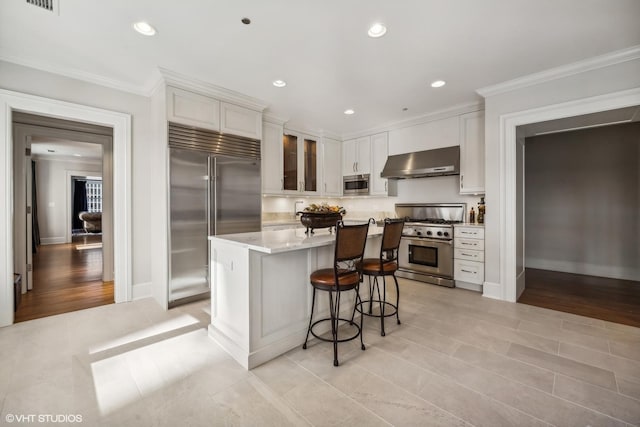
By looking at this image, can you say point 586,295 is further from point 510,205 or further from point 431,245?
point 431,245

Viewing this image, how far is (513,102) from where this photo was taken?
133 inches

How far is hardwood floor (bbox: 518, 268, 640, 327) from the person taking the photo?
304 cm

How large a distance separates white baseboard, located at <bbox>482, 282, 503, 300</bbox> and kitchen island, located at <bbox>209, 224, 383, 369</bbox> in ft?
8.04

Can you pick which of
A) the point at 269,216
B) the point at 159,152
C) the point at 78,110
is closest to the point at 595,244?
the point at 269,216

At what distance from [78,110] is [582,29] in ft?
16.8

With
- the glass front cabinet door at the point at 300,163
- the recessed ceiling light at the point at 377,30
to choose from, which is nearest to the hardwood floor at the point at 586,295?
the recessed ceiling light at the point at 377,30

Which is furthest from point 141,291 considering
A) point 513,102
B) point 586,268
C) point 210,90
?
point 586,268

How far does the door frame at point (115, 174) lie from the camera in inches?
107

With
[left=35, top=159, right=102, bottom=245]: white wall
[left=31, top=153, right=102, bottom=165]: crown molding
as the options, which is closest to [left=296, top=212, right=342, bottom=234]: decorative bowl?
[left=31, top=153, right=102, bottom=165]: crown molding

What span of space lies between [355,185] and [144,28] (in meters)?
4.11

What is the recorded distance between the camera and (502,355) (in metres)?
2.20

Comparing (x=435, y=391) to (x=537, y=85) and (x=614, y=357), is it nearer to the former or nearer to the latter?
(x=614, y=357)

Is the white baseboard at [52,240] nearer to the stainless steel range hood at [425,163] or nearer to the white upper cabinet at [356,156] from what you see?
the white upper cabinet at [356,156]

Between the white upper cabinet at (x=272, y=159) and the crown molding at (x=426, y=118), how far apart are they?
1.78 meters
